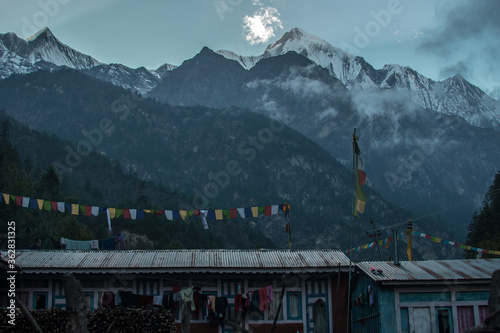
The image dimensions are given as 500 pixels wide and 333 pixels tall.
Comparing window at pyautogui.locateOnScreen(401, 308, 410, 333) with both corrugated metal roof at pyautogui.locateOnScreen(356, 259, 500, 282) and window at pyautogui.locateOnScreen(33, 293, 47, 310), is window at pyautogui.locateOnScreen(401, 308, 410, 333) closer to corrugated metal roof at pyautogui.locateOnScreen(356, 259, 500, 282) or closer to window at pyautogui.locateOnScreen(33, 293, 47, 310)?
corrugated metal roof at pyautogui.locateOnScreen(356, 259, 500, 282)

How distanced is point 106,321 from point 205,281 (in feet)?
25.8

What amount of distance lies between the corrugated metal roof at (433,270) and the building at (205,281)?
6.32 ft

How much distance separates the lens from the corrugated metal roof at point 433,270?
894 inches

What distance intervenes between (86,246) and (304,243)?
415ft

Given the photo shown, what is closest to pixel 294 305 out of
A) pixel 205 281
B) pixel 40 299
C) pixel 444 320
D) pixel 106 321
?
pixel 205 281

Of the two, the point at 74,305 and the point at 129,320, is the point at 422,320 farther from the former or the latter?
the point at 74,305

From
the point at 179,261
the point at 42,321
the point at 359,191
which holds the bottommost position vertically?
the point at 42,321

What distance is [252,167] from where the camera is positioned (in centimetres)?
19525

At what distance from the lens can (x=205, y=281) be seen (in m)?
25.2

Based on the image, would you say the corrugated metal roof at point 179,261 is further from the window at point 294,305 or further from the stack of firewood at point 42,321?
the stack of firewood at point 42,321

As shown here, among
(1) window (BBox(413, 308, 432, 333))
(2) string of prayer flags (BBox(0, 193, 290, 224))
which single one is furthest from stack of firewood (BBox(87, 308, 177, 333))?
(1) window (BBox(413, 308, 432, 333))

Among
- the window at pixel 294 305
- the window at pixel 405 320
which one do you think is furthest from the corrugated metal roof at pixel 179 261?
the window at pixel 405 320

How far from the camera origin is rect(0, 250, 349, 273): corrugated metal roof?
2405cm

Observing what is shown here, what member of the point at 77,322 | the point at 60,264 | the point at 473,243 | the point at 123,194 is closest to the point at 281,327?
the point at 60,264
